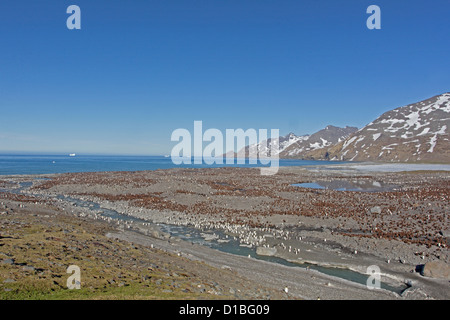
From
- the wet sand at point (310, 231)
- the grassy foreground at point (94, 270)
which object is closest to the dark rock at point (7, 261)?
the grassy foreground at point (94, 270)

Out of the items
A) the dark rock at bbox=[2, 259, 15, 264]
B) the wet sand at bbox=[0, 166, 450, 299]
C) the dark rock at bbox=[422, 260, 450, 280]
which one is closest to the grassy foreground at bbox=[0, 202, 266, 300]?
the dark rock at bbox=[2, 259, 15, 264]

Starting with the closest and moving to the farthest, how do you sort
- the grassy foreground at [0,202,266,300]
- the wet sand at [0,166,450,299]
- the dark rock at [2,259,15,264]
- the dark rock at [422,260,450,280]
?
the grassy foreground at [0,202,266,300] < the dark rock at [2,259,15,264] < the wet sand at [0,166,450,299] < the dark rock at [422,260,450,280]

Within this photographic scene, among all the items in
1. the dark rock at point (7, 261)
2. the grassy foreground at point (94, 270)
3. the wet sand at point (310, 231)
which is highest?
the dark rock at point (7, 261)

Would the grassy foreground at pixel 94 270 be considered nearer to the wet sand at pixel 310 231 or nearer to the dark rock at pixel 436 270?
the wet sand at pixel 310 231

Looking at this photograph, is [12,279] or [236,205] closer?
[12,279]

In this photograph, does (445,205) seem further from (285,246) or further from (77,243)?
(77,243)

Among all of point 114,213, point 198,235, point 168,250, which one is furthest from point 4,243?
point 114,213

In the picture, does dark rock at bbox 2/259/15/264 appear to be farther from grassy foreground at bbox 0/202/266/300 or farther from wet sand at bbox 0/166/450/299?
wet sand at bbox 0/166/450/299

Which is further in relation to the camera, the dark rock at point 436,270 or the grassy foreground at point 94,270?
the dark rock at point 436,270

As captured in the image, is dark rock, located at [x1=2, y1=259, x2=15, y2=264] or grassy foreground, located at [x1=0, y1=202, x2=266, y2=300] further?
dark rock, located at [x1=2, y1=259, x2=15, y2=264]

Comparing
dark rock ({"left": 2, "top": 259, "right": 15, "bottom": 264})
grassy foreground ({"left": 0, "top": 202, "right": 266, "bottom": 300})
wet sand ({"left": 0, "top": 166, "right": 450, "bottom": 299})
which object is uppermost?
dark rock ({"left": 2, "top": 259, "right": 15, "bottom": 264})

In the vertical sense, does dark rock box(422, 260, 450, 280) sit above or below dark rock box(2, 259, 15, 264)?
below
